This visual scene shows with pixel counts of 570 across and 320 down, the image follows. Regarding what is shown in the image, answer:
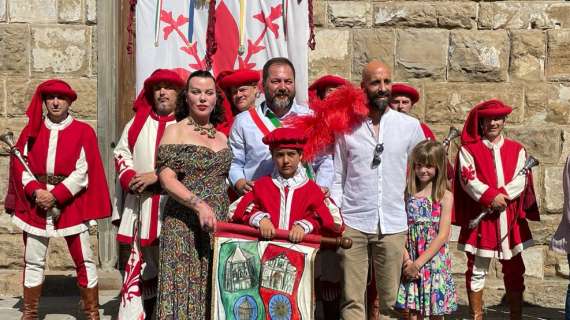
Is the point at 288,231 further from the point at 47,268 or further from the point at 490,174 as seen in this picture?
the point at 47,268

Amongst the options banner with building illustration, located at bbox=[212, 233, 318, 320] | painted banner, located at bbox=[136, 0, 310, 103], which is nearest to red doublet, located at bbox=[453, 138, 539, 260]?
painted banner, located at bbox=[136, 0, 310, 103]

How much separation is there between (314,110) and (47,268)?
10.3 feet

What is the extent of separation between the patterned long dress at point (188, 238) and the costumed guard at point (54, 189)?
130cm

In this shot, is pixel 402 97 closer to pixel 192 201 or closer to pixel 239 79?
pixel 239 79

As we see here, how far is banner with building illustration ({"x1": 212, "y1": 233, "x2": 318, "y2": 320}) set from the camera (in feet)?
19.0

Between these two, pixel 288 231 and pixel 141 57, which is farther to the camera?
pixel 141 57

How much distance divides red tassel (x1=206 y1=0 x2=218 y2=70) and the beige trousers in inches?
89.2

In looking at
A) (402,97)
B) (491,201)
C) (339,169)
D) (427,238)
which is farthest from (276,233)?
(402,97)

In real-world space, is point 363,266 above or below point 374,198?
below

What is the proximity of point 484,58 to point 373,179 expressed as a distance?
8.44 feet

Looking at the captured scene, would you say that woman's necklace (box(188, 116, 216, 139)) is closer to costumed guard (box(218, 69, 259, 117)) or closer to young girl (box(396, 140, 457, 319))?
costumed guard (box(218, 69, 259, 117))

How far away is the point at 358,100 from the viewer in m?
6.22

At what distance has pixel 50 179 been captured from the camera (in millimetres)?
7105

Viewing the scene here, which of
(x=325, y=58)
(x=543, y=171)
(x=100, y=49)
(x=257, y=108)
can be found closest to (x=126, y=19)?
(x=100, y=49)
